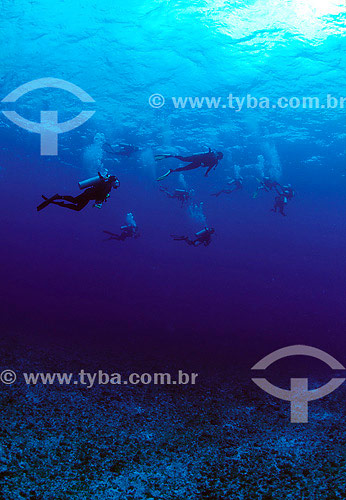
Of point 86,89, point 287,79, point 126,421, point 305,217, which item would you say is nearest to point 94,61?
point 86,89

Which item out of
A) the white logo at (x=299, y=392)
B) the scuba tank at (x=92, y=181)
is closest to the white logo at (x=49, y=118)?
the scuba tank at (x=92, y=181)

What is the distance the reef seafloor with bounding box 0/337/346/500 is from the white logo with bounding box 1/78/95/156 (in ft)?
69.0

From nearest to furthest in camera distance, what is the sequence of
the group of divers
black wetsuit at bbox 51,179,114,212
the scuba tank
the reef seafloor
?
1. the reef seafloor
2. the scuba tank
3. the group of divers
4. black wetsuit at bbox 51,179,114,212

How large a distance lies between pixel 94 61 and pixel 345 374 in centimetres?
2078

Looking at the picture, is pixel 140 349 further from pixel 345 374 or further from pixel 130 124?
pixel 130 124

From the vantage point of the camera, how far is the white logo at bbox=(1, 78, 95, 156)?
21781 mm

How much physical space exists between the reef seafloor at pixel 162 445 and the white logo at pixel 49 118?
2104cm

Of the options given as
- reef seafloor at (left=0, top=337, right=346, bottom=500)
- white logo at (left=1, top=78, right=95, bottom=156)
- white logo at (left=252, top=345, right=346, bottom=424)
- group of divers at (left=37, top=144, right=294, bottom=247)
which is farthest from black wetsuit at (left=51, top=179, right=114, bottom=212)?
white logo at (left=1, top=78, right=95, bottom=156)

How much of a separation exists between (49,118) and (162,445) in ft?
97.1

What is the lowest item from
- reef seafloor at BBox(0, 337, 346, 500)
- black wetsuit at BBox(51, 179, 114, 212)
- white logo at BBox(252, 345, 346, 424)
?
reef seafloor at BBox(0, 337, 346, 500)

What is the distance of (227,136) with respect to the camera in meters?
26.9

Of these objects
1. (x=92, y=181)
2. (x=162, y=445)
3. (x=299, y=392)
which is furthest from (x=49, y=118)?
(x=162, y=445)

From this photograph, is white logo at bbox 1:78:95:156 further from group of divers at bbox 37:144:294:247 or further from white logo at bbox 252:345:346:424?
white logo at bbox 252:345:346:424

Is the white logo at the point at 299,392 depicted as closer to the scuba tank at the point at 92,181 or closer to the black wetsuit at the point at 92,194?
the black wetsuit at the point at 92,194
